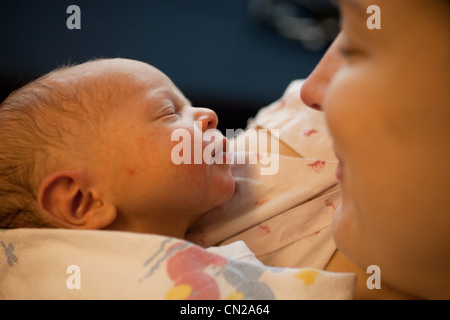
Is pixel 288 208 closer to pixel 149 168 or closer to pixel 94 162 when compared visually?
pixel 149 168

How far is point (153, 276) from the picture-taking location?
2.53 ft

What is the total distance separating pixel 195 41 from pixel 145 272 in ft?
5.96

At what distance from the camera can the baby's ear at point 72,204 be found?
88 centimetres

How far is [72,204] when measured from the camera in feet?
2.98

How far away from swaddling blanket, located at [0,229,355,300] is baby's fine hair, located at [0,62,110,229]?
65 mm

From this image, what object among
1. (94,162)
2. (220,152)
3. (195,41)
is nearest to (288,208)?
(220,152)

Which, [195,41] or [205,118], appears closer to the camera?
[205,118]

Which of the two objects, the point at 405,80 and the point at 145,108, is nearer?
the point at 405,80

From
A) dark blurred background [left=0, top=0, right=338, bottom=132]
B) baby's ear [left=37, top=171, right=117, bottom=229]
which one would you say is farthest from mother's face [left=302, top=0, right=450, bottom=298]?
dark blurred background [left=0, top=0, right=338, bottom=132]

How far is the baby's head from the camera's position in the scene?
0.89 m
